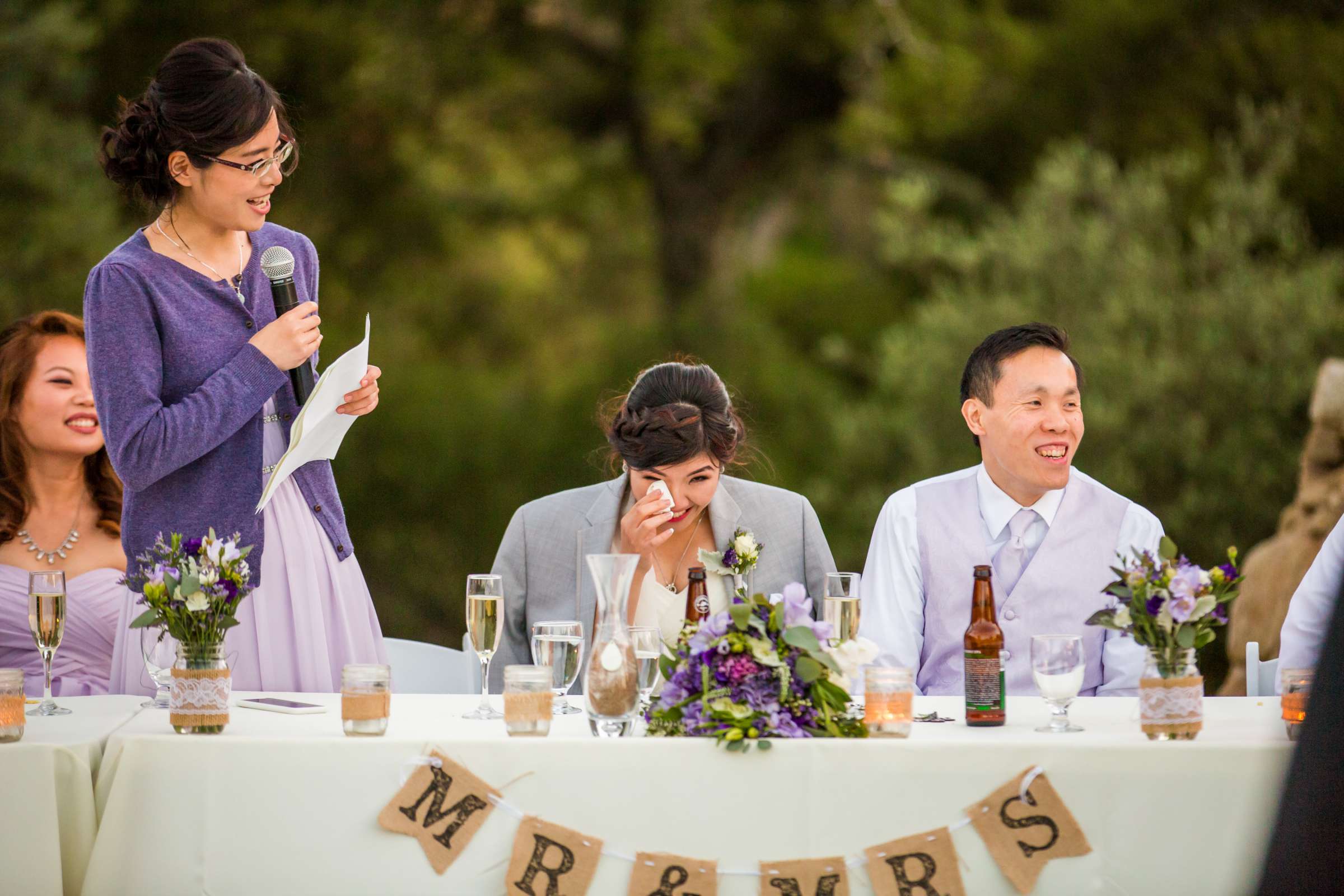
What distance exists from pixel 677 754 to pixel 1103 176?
697 centimetres

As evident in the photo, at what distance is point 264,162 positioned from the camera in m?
2.96

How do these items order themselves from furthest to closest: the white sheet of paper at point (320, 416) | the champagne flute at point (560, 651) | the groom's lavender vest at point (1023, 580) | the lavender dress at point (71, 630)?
the lavender dress at point (71, 630) → the groom's lavender vest at point (1023, 580) → the white sheet of paper at point (320, 416) → the champagne flute at point (560, 651)

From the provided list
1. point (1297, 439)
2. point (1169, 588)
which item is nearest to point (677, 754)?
point (1169, 588)

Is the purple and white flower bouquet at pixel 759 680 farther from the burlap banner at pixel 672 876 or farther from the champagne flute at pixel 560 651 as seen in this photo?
the champagne flute at pixel 560 651

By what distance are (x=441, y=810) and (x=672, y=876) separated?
1.23 feet

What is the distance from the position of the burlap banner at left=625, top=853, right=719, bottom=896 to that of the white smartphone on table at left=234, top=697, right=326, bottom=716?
2.44 feet

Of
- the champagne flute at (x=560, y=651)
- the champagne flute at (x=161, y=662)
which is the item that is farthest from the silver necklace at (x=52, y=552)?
the champagne flute at (x=560, y=651)

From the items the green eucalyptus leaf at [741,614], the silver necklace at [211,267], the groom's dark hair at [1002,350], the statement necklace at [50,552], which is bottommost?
the green eucalyptus leaf at [741,614]

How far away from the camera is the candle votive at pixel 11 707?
228 cm

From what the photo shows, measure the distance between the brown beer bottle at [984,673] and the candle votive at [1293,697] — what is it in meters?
0.47

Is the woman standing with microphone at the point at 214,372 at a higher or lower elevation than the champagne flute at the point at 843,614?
higher

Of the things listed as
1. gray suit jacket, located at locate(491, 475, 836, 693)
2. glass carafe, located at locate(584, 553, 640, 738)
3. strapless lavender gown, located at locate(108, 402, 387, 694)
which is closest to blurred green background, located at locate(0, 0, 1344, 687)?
gray suit jacket, located at locate(491, 475, 836, 693)

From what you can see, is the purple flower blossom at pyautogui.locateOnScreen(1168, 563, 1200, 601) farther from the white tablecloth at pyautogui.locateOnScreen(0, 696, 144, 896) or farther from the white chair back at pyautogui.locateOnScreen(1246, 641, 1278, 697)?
the white tablecloth at pyautogui.locateOnScreen(0, 696, 144, 896)

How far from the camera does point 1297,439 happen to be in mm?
7793
